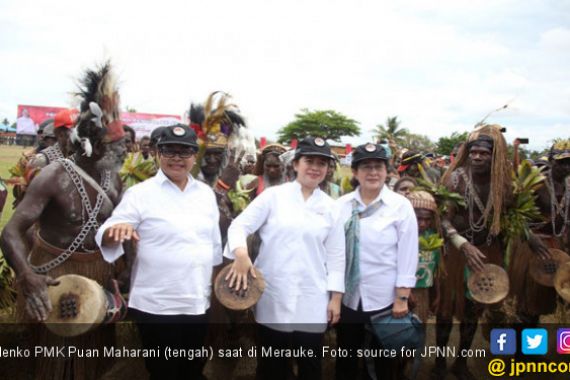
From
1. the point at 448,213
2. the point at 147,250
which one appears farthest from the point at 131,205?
the point at 448,213

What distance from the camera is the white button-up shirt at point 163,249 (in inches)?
110

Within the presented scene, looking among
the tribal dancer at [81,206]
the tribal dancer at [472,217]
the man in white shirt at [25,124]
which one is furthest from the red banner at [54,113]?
the tribal dancer at [81,206]

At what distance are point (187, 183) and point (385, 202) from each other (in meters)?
1.32

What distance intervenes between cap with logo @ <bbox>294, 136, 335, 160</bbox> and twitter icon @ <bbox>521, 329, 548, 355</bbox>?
3.19 m

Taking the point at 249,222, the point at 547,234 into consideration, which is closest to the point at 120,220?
the point at 249,222

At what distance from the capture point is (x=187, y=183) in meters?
3.04

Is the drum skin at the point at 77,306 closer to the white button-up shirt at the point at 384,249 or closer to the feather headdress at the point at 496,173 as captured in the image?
the white button-up shirt at the point at 384,249

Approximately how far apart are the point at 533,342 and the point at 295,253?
3.23 meters

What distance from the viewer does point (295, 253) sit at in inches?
117

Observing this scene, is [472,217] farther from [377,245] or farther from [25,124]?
[25,124]

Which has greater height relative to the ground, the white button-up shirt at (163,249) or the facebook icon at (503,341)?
the white button-up shirt at (163,249)

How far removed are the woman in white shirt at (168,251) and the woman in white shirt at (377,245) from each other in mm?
987

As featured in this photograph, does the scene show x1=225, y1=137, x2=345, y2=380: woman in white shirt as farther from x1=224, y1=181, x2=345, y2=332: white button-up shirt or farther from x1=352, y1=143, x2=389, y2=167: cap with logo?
x1=352, y1=143, x2=389, y2=167: cap with logo

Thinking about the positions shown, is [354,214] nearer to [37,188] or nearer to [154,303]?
[154,303]
